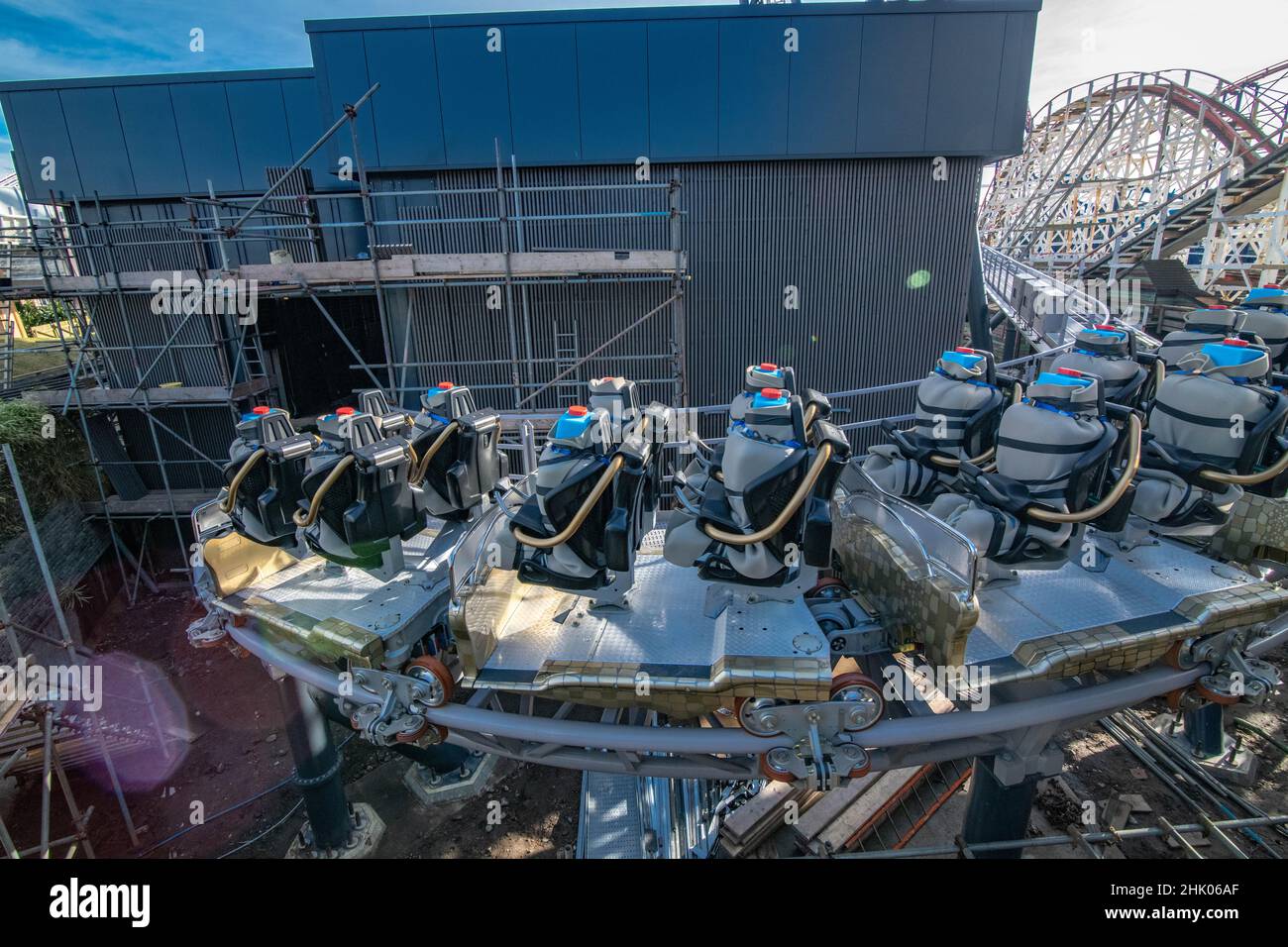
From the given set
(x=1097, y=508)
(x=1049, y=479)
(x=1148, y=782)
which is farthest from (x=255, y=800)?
(x=1148, y=782)

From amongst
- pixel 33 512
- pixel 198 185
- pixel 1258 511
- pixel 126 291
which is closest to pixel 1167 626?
pixel 1258 511

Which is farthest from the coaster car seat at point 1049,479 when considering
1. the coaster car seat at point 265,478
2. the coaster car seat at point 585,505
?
the coaster car seat at point 265,478

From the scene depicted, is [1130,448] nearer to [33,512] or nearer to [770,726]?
[770,726]

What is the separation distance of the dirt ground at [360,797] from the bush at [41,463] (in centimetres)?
519

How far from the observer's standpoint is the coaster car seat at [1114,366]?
683 centimetres

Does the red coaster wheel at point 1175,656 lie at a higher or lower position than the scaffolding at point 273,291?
lower

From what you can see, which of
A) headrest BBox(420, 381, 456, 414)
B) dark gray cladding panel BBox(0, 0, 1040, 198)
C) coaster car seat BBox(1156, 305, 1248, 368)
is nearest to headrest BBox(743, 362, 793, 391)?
headrest BBox(420, 381, 456, 414)

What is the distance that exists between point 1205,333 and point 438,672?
9.43m

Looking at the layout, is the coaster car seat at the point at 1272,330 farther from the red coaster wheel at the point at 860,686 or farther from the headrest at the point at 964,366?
the red coaster wheel at the point at 860,686

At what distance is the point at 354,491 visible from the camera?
17.0 ft

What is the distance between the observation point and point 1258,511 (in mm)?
5449

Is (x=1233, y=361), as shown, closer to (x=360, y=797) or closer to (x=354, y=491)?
(x=354, y=491)

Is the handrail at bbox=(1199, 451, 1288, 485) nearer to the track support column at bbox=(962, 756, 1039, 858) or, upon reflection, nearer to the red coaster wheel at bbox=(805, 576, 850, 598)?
the track support column at bbox=(962, 756, 1039, 858)

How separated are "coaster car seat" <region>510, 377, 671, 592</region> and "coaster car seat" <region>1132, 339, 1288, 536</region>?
4313mm
